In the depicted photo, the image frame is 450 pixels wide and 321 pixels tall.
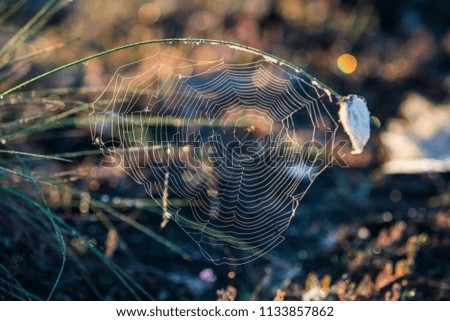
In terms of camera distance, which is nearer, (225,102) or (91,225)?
(91,225)

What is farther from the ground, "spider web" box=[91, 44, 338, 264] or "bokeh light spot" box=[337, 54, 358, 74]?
"bokeh light spot" box=[337, 54, 358, 74]

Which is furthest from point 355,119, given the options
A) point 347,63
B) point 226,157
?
point 347,63

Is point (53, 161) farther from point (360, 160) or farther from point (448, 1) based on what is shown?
point (448, 1)

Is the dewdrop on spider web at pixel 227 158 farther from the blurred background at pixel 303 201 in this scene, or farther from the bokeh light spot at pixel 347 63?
the bokeh light spot at pixel 347 63

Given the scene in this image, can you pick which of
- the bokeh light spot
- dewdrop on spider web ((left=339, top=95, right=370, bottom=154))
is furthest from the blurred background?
dewdrop on spider web ((left=339, top=95, right=370, bottom=154))

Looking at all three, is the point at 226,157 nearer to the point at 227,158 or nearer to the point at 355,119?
the point at 227,158

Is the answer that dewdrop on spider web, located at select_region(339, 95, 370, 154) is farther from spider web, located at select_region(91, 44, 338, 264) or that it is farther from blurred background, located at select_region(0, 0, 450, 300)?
spider web, located at select_region(91, 44, 338, 264)

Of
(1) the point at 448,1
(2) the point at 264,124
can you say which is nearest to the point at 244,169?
(2) the point at 264,124
